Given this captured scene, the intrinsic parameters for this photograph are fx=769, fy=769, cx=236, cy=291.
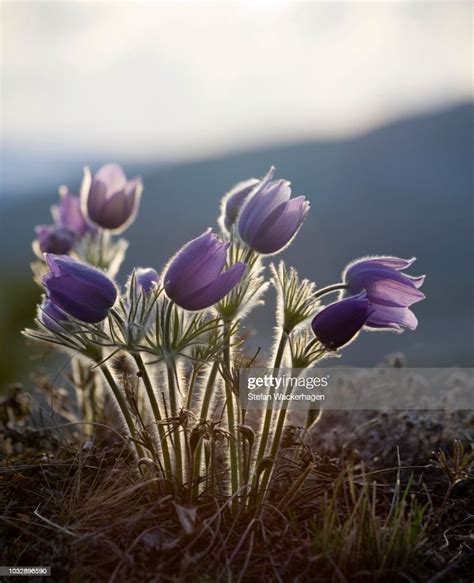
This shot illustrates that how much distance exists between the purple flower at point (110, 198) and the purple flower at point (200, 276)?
0.92 m

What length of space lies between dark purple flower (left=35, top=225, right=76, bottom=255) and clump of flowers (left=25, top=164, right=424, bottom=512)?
0.76m

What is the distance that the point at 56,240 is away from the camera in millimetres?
2486

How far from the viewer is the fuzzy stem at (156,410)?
1.56 meters

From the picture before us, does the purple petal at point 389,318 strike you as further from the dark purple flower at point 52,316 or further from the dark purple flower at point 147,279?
the dark purple flower at point 52,316

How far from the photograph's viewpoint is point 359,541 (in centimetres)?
147

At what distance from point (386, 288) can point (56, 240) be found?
1.26m

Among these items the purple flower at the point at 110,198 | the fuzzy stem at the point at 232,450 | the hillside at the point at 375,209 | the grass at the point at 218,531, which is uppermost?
the hillside at the point at 375,209

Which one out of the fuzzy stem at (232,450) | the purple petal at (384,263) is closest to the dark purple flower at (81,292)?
the fuzzy stem at (232,450)

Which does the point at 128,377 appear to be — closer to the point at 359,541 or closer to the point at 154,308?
the point at 154,308

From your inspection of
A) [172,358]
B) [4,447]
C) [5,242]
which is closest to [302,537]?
[172,358]

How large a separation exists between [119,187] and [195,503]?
112cm

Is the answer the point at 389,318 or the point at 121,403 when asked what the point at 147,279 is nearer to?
the point at 121,403

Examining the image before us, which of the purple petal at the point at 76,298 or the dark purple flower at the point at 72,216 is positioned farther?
the dark purple flower at the point at 72,216

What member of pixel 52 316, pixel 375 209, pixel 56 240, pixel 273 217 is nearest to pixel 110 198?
pixel 56 240
